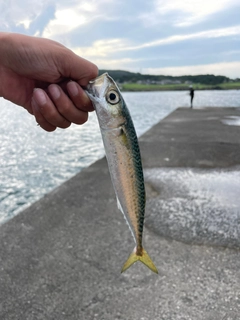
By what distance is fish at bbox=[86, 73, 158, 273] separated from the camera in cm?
210

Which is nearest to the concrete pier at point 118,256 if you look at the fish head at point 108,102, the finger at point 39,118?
the finger at point 39,118

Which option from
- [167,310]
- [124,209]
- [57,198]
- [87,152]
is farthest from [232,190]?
[87,152]

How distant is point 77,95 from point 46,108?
265 millimetres

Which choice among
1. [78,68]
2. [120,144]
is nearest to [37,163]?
[78,68]

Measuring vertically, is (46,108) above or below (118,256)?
above

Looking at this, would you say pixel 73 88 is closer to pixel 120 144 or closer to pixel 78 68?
pixel 78 68

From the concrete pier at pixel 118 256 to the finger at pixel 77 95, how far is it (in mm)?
2238

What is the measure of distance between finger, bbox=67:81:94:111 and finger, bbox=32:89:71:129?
0.55 feet

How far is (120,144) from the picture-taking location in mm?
2195

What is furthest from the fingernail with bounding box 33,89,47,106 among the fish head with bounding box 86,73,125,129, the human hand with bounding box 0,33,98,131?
the fish head with bounding box 86,73,125,129

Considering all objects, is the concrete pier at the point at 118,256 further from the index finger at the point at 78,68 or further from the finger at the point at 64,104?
the index finger at the point at 78,68

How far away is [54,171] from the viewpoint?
37.9 ft

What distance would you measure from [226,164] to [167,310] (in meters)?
6.62

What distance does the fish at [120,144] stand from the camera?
2.10 meters
